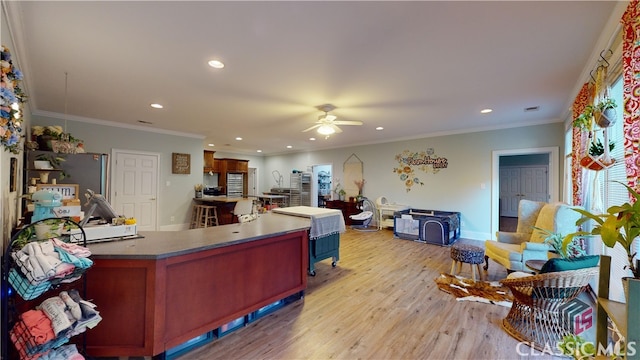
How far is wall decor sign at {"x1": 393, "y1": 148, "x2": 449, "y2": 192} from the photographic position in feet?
20.5

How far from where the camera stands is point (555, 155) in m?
4.86

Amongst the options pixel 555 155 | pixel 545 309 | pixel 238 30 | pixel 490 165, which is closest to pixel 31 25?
pixel 238 30

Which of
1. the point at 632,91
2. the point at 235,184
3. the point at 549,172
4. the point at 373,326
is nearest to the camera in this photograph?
the point at 632,91

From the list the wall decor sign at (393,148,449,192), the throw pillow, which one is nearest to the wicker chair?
the throw pillow

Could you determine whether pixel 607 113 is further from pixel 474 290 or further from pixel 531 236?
pixel 531 236

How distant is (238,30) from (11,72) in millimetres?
1497

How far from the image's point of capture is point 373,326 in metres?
2.41

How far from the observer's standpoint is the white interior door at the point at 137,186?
5.55 meters

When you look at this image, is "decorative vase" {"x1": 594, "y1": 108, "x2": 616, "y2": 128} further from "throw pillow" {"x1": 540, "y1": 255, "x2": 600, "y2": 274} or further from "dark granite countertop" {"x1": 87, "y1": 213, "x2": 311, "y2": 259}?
"dark granite countertop" {"x1": 87, "y1": 213, "x2": 311, "y2": 259}

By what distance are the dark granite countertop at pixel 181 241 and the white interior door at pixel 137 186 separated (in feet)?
13.6

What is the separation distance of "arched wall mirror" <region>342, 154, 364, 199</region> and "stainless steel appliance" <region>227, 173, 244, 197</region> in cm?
422

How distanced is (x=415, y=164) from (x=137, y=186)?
6.52 m

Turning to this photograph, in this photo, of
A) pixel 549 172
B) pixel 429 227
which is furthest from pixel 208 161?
pixel 549 172

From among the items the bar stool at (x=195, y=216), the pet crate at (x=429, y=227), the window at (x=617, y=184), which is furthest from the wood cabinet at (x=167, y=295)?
the bar stool at (x=195, y=216)
